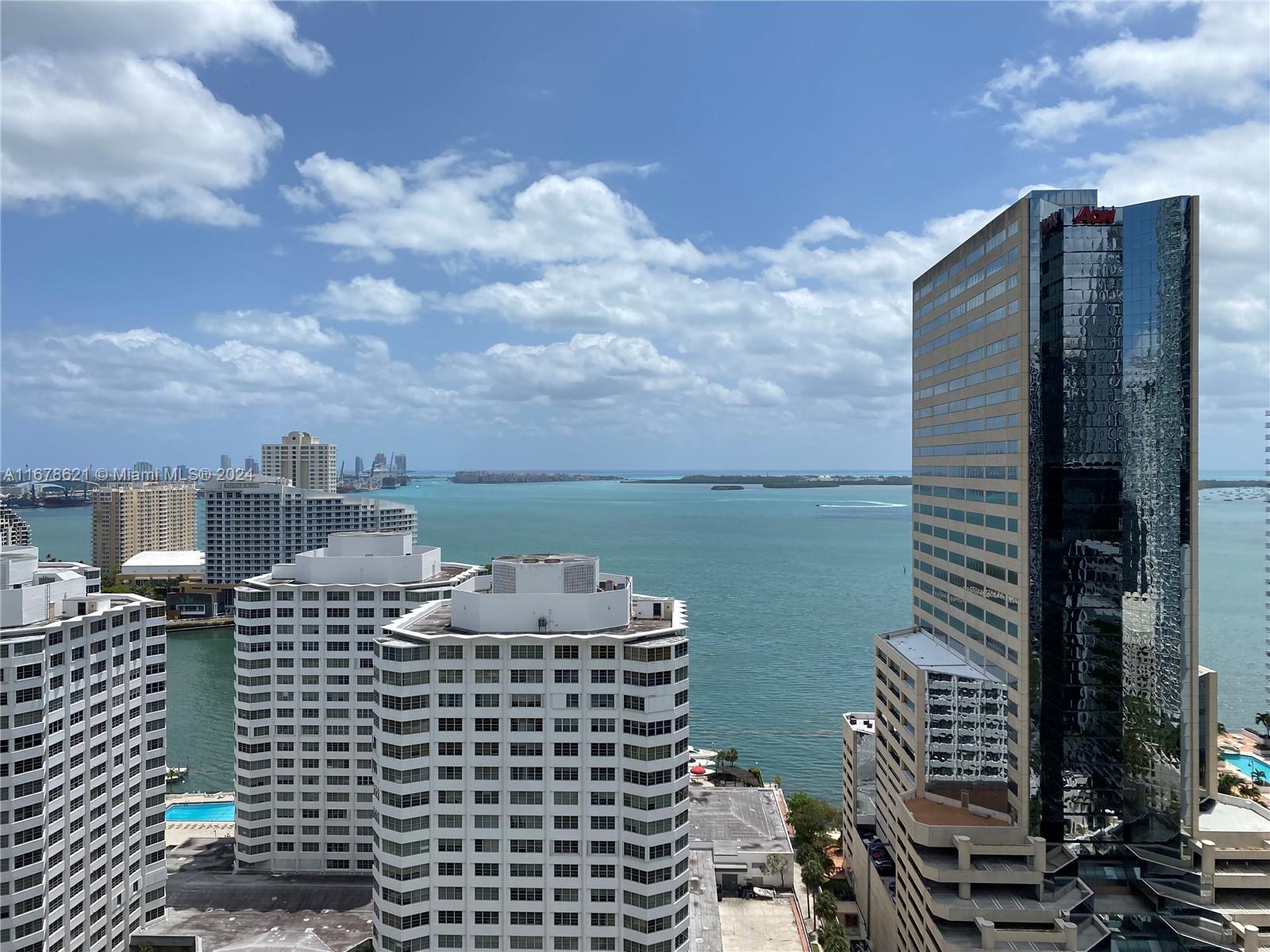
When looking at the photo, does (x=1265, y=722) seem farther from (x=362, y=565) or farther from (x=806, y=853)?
(x=362, y=565)

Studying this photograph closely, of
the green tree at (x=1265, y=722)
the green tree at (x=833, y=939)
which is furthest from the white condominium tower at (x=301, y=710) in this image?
the green tree at (x=1265, y=722)

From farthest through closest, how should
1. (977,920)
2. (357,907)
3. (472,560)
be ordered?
(472,560), (357,907), (977,920)

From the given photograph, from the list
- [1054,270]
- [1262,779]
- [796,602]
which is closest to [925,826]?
[1054,270]

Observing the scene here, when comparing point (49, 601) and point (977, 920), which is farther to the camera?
point (49, 601)

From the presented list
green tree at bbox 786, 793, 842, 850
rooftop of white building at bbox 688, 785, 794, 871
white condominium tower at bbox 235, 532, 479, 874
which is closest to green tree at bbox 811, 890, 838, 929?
rooftop of white building at bbox 688, 785, 794, 871

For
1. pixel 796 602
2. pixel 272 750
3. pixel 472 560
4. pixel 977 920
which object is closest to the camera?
pixel 977 920

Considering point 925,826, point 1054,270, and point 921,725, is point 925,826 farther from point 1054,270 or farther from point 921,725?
point 1054,270

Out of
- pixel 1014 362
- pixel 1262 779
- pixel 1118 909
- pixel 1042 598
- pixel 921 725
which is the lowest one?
pixel 1262 779

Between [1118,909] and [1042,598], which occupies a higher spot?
[1042,598]

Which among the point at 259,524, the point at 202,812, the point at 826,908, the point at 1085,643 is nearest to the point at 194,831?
the point at 202,812
